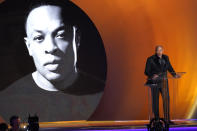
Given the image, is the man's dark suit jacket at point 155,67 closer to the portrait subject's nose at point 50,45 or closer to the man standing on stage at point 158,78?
the man standing on stage at point 158,78

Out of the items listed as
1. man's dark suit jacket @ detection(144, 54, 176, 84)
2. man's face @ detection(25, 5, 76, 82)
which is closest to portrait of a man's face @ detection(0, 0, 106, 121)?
man's face @ detection(25, 5, 76, 82)

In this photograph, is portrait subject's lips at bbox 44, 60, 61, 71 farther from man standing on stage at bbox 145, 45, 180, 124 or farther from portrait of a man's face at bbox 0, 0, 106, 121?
man standing on stage at bbox 145, 45, 180, 124

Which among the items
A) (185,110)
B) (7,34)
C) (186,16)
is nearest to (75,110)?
(7,34)

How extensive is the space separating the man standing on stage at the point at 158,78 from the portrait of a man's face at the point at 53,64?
1.32 m

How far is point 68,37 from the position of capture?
6.60 metres

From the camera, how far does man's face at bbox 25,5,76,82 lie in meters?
6.40

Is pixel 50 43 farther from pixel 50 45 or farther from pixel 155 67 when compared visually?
pixel 155 67

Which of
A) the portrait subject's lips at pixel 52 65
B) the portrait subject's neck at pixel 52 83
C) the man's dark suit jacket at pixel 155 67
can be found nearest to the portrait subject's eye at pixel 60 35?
the portrait subject's lips at pixel 52 65

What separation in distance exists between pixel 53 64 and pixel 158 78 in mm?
2116

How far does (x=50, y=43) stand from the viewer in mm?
6469

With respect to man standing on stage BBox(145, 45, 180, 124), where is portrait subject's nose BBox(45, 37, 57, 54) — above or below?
above

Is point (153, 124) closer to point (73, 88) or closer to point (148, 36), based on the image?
point (73, 88)

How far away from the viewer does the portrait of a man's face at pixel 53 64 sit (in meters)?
6.28

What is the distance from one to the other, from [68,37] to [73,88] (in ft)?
3.13
